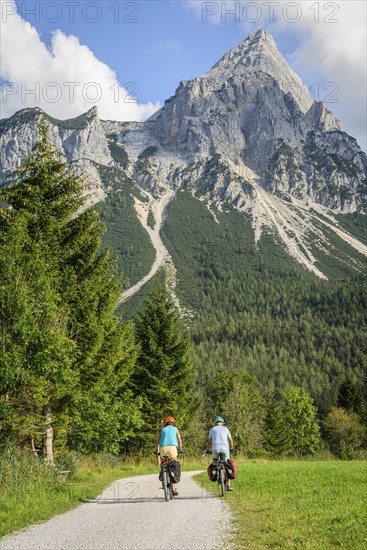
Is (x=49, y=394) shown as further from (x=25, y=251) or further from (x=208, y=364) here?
(x=208, y=364)

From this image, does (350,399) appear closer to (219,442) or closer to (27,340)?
(219,442)

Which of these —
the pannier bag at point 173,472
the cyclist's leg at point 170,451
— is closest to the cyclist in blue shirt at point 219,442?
the cyclist's leg at point 170,451

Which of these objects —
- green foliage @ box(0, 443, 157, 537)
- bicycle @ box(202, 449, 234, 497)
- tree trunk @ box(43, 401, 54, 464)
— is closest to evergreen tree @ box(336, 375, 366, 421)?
green foliage @ box(0, 443, 157, 537)

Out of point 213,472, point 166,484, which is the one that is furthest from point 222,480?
point 166,484

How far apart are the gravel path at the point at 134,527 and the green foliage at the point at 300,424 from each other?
262 feet

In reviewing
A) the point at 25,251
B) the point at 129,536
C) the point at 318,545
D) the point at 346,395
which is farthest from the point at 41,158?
the point at 346,395

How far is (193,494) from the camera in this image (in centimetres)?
1441

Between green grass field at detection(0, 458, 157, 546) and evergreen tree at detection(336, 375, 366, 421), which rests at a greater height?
green grass field at detection(0, 458, 157, 546)

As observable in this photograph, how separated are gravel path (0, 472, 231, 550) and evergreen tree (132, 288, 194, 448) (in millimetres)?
20412

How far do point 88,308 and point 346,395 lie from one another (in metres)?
73.9

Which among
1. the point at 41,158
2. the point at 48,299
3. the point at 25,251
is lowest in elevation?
the point at 48,299

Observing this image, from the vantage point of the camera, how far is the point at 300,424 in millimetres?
87438

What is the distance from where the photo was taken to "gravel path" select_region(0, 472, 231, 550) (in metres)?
7.45

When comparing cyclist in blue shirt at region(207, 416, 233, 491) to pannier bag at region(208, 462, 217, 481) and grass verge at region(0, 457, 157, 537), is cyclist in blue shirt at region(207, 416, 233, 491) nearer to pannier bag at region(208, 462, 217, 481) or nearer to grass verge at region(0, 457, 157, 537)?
pannier bag at region(208, 462, 217, 481)
